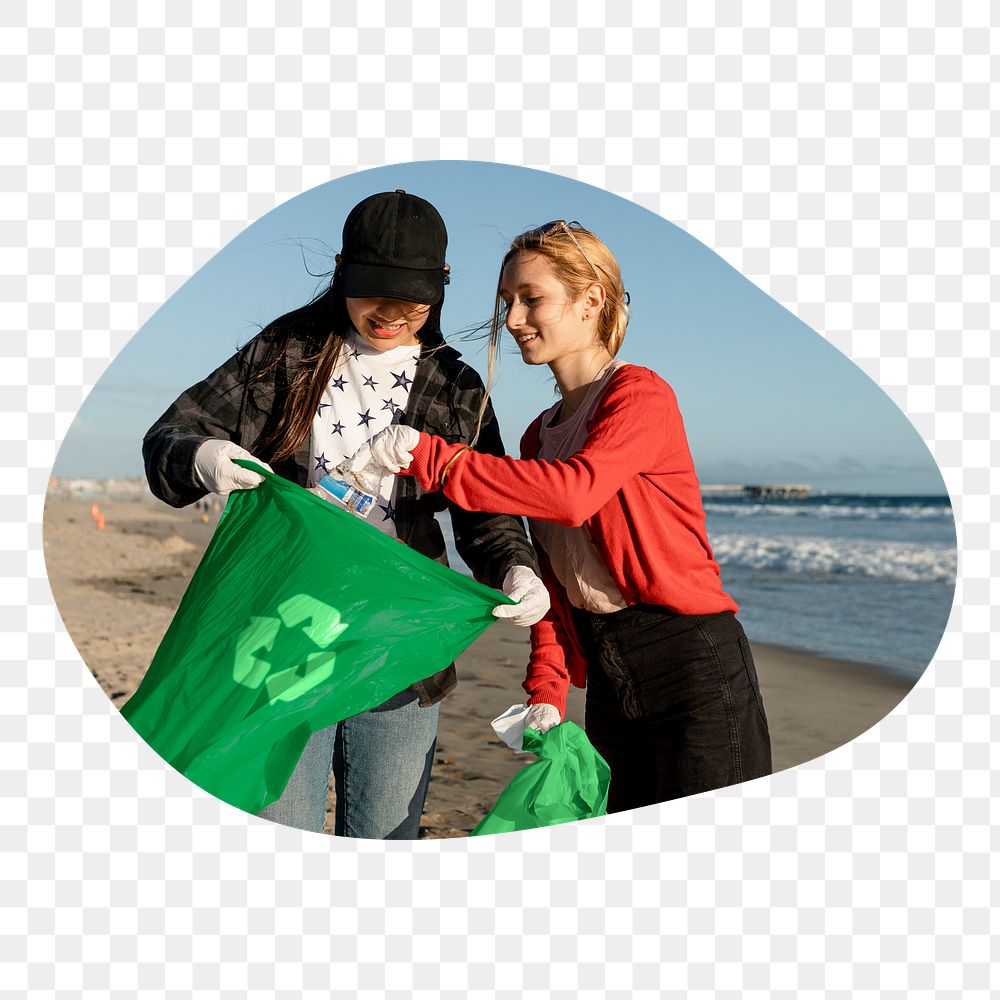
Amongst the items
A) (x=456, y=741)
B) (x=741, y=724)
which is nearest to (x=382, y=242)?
(x=741, y=724)

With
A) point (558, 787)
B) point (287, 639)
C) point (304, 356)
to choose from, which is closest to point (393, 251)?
point (304, 356)

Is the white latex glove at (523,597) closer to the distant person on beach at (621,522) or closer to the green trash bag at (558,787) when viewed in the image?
the distant person on beach at (621,522)

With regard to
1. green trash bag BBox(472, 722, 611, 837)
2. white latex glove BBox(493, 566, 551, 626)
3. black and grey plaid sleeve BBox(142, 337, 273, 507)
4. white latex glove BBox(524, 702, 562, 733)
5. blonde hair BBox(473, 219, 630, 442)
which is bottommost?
green trash bag BBox(472, 722, 611, 837)

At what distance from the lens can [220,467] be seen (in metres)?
1.76

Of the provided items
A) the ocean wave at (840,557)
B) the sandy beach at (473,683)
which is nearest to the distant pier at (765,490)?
the ocean wave at (840,557)

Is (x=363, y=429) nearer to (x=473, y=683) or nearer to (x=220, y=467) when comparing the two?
(x=220, y=467)

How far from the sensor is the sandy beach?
3652 mm

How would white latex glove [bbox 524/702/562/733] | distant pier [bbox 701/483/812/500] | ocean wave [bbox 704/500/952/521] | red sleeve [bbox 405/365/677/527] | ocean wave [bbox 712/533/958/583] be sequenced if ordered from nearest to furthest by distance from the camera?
red sleeve [bbox 405/365/677/527], white latex glove [bbox 524/702/562/733], distant pier [bbox 701/483/812/500], ocean wave [bbox 712/533/958/583], ocean wave [bbox 704/500/952/521]

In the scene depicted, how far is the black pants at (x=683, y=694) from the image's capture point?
5.81 feet

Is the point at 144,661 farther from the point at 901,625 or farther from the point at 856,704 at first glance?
the point at 901,625

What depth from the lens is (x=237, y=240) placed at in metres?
1.98

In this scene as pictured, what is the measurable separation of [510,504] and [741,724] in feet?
1.87

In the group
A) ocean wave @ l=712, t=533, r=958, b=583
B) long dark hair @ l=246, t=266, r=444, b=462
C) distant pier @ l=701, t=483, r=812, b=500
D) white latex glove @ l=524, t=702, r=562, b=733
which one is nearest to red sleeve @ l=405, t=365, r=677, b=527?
long dark hair @ l=246, t=266, r=444, b=462

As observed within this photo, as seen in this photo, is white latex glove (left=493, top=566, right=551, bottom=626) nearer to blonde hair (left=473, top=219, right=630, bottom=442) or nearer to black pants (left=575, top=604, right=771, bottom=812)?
black pants (left=575, top=604, right=771, bottom=812)
